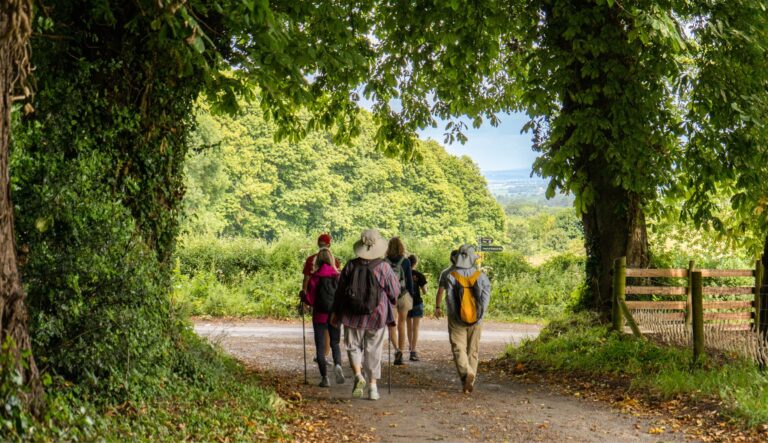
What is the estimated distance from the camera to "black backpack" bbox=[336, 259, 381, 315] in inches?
403

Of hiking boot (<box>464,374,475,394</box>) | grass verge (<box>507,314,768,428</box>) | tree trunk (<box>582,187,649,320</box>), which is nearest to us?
grass verge (<box>507,314,768,428</box>)

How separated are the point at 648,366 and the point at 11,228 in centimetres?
898

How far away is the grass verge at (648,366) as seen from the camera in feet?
30.6

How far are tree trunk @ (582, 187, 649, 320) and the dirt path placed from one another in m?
2.54

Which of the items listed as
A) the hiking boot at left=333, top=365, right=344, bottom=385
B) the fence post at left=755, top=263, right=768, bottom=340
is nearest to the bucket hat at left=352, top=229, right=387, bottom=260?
the hiking boot at left=333, top=365, right=344, bottom=385

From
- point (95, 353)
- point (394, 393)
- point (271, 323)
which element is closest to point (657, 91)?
point (394, 393)

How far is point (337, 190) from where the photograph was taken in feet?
178

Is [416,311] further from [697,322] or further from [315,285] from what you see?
[697,322]

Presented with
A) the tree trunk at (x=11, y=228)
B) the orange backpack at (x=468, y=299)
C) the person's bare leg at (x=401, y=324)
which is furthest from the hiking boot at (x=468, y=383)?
the tree trunk at (x=11, y=228)

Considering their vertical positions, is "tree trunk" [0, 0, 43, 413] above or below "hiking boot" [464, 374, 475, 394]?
above

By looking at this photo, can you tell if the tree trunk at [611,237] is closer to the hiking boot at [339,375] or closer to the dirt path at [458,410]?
the dirt path at [458,410]

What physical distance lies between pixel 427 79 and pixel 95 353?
456 inches

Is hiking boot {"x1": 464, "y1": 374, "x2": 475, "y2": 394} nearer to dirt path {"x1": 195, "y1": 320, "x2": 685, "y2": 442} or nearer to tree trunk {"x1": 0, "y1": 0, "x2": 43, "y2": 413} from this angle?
dirt path {"x1": 195, "y1": 320, "x2": 685, "y2": 442}

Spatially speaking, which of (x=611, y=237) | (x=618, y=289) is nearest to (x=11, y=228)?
(x=618, y=289)
